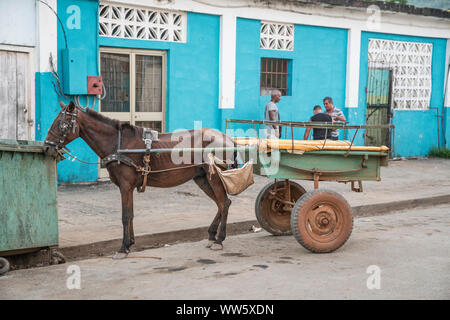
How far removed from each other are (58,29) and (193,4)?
2.95m

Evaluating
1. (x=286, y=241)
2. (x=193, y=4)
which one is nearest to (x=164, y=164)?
(x=286, y=241)

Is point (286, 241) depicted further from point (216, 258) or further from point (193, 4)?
point (193, 4)

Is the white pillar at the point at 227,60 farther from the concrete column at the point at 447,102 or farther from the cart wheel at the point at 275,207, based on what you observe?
the concrete column at the point at 447,102

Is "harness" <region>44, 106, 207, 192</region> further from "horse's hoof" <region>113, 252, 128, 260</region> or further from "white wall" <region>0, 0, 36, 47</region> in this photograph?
"white wall" <region>0, 0, 36, 47</region>

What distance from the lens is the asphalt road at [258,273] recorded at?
523cm

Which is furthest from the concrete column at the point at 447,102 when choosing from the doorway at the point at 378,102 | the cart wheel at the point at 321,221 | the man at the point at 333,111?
the cart wheel at the point at 321,221

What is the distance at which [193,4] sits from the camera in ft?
38.9

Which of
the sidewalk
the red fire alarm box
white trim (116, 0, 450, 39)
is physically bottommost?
the sidewalk

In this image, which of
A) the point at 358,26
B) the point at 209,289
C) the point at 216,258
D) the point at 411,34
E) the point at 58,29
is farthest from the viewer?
the point at 411,34

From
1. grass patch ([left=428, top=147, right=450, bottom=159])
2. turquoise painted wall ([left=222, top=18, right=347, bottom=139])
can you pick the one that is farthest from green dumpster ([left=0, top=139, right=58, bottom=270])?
grass patch ([left=428, top=147, right=450, bottom=159])

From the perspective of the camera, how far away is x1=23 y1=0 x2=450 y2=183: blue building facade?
34.2 ft

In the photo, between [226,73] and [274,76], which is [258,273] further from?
[274,76]

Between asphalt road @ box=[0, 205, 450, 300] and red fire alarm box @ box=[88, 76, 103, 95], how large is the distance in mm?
4284

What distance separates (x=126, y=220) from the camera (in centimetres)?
666
